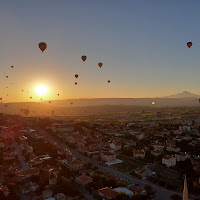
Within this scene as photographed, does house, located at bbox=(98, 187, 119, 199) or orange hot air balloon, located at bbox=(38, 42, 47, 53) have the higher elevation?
orange hot air balloon, located at bbox=(38, 42, 47, 53)

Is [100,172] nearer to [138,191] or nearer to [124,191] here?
[124,191]

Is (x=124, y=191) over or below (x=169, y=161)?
below

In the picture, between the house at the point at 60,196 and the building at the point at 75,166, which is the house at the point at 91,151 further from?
the house at the point at 60,196

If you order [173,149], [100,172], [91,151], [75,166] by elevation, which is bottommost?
[100,172]

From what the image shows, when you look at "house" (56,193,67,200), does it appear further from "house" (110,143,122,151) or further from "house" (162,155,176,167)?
"house" (110,143,122,151)

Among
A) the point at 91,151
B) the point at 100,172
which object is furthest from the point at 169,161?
the point at 91,151

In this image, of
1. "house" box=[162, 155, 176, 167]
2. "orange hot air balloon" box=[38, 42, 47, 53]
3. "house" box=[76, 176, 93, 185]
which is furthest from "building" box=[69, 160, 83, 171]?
"orange hot air balloon" box=[38, 42, 47, 53]

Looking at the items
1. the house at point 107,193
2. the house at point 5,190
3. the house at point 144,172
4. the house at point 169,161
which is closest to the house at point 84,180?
the house at point 107,193
